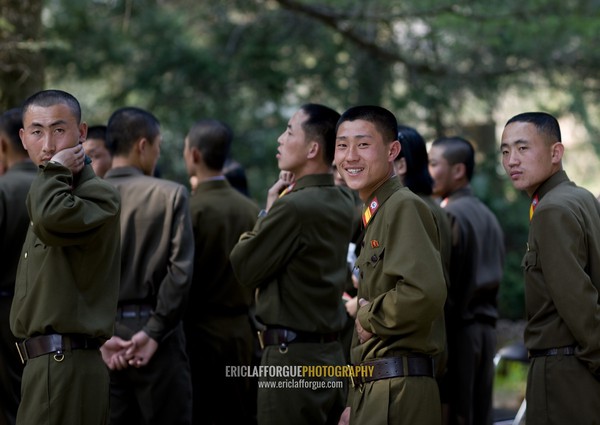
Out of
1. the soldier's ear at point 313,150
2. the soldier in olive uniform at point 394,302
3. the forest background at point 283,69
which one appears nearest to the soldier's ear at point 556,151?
the soldier in olive uniform at point 394,302

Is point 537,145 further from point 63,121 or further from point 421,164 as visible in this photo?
point 63,121

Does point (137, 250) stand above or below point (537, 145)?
below

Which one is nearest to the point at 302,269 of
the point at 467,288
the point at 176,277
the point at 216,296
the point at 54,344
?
the point at 176,277

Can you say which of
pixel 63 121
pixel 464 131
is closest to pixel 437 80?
pixel 464 131

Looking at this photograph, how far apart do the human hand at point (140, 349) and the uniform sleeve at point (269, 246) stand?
0.77m

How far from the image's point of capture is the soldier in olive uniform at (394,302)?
379cm

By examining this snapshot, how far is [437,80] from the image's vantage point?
11.4 meters

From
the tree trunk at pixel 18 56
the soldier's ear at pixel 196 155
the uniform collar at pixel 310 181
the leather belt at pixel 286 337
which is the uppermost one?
the tree trunk at pixel 18 56

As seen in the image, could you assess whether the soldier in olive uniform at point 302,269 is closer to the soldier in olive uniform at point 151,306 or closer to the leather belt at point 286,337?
the leather belt at point 286,337

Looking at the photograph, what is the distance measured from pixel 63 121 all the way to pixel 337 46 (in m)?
7.84

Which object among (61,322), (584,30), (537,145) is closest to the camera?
(61,322)

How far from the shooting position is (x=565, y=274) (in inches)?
164

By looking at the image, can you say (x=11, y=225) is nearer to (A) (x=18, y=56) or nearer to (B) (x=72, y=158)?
(B) (x=72, y=158)

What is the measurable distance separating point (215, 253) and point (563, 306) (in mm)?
2791
